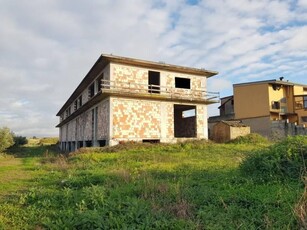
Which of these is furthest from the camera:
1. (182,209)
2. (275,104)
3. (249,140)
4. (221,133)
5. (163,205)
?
(275,104)

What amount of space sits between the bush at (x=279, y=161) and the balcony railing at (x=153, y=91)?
12.7 meters

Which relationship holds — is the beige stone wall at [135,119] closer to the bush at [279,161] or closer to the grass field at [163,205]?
the grass field at [163,205]

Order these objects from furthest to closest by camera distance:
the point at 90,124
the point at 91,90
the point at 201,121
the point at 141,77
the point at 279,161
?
the point at 91,90, the point at 90,124, the point at 201,121, the point at 141,77, the point at 279,161

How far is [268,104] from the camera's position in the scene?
Result: 35.2 m

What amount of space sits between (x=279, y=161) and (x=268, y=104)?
2989cm

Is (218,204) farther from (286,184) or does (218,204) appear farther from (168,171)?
(168,171)

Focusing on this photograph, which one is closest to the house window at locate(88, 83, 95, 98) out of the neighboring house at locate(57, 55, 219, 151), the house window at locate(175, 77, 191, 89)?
the neighboring house at locate(57, 55, 219, 151)

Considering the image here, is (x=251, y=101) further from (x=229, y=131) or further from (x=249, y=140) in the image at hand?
(x=249, y=140)

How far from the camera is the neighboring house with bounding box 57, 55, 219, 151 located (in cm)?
1966

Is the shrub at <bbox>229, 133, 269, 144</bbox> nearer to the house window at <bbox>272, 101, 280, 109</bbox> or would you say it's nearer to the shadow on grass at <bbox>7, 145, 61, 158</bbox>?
the house window at <bbox>272, 101, 280, 109</bbox>

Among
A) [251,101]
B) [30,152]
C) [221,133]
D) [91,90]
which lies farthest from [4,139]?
[251,101]

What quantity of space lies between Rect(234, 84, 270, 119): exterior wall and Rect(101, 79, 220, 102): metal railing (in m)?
15.3

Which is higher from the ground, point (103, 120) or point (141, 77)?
point (141, 77)

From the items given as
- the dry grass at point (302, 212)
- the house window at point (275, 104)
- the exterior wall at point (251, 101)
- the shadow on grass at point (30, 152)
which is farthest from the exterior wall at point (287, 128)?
the dry grass at point (302, 212)
